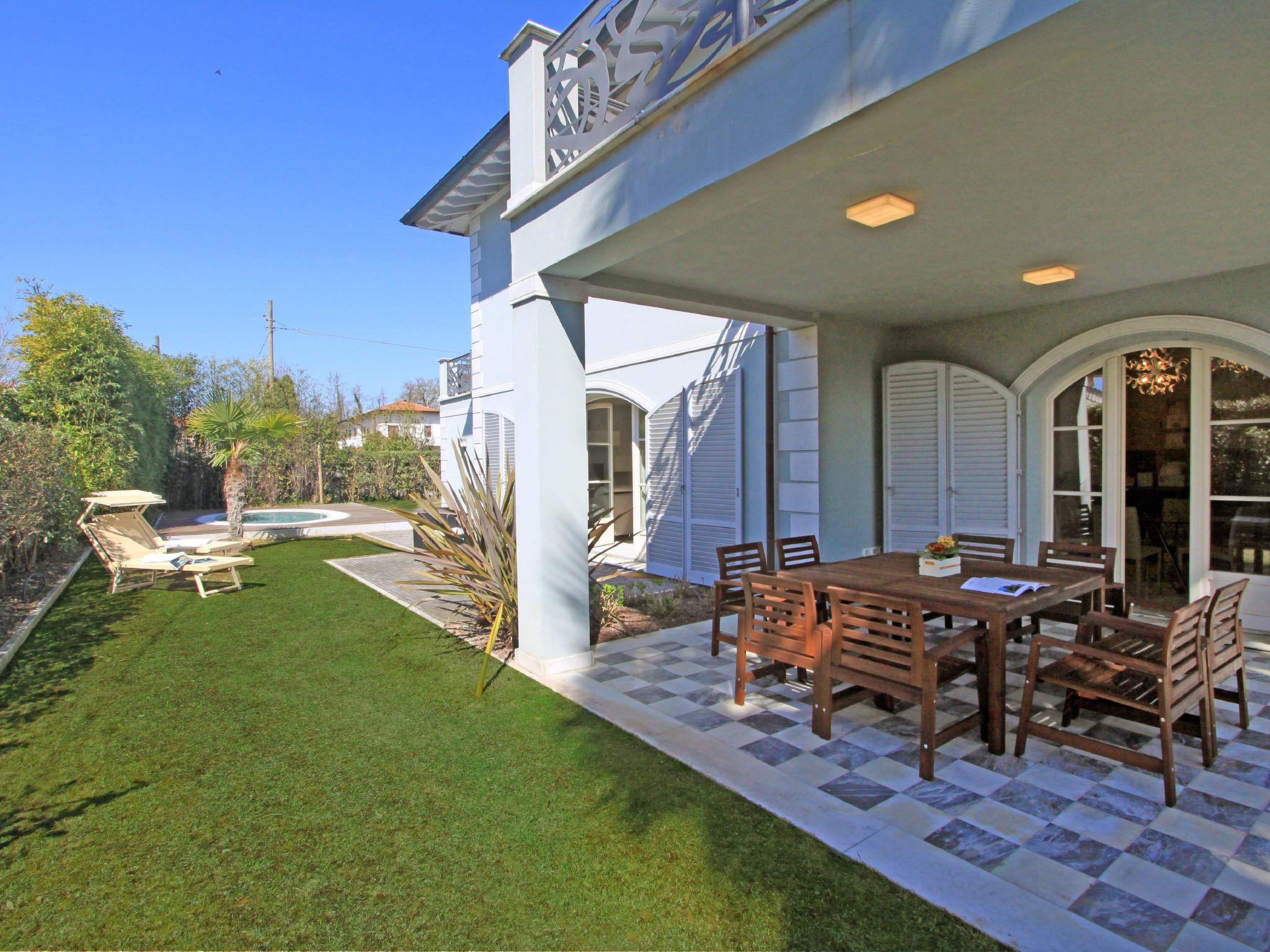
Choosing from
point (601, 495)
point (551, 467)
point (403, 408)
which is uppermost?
point (403, 408)

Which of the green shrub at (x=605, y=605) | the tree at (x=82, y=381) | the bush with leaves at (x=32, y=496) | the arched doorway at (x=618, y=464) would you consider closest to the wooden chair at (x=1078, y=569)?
the green shrub at (x=605, y=605)

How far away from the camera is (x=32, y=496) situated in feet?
21.8

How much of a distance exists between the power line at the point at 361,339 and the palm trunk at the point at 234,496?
17.3 meters

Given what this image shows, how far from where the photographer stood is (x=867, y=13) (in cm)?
222

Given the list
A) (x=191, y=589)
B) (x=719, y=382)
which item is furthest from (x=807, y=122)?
(x=191, y=589)

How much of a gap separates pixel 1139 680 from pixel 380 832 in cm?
325

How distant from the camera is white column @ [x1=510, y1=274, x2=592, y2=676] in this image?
13.9ft

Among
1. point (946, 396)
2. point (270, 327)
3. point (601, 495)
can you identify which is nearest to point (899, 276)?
point (946, 396)

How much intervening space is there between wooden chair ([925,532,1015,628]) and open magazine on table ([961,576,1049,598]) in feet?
2.63

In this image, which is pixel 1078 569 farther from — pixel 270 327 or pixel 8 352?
pixel 270 327

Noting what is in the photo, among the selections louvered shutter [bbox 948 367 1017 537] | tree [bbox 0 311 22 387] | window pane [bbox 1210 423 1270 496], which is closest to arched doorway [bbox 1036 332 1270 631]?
window pane [bbox 1210 423 1270 496]

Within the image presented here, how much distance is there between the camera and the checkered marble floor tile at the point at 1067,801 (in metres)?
2.07

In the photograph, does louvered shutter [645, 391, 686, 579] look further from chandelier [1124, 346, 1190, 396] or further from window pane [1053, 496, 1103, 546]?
chandelier [1124, 346, 1190, 396]

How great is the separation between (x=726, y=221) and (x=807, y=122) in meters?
1.18
